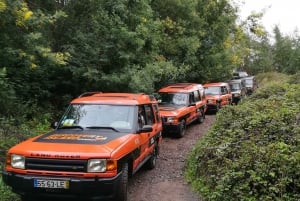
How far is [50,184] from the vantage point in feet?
19.0

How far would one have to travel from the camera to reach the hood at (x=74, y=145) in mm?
5914

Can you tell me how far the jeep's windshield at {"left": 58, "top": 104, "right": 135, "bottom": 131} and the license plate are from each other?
178cm

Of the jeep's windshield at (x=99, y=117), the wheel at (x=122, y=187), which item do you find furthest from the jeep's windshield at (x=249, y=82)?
the wheel at (x=122, y=187)

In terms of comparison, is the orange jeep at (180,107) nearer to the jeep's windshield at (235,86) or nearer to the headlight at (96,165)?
the headlight at (96,165)

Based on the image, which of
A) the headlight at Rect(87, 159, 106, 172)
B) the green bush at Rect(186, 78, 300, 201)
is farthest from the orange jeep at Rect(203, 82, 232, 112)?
the headlight at Rect(87, 159, 106, 172)

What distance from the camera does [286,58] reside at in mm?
54312

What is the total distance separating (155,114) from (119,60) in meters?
4.42

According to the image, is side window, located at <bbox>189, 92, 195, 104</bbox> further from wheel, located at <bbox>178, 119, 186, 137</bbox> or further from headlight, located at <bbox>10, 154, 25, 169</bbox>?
headlight, located at <bbox>10, 154, 25, 169</bbox>

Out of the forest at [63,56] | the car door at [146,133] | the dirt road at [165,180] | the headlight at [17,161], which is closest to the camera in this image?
the headlight at [17,161]

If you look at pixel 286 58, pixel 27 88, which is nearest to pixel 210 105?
pixel 27 88

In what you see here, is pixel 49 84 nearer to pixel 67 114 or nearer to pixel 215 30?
pixel 67 114

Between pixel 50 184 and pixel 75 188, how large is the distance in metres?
0.40

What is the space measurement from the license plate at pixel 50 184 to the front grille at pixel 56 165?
19cm

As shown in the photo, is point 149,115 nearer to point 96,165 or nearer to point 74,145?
point 74,145
